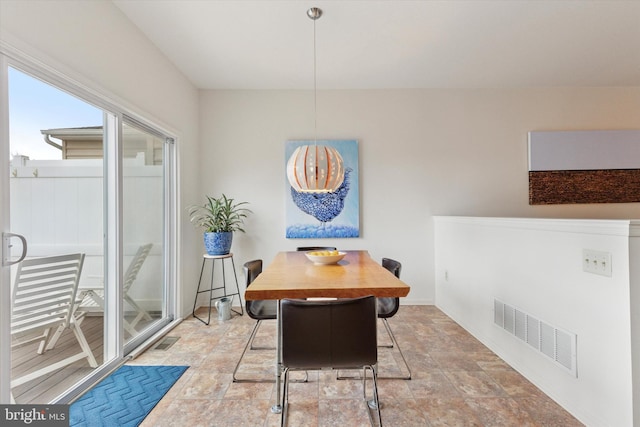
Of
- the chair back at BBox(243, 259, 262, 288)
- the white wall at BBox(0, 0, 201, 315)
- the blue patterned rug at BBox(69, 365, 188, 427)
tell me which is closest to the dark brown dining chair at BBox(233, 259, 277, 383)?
the chair back at BBox(243, 259, 262, 288)

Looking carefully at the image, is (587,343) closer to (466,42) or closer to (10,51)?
(466,42)

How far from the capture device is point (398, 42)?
2.57 m

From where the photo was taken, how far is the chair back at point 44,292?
4.91ft

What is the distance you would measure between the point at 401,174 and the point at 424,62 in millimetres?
→ 1246

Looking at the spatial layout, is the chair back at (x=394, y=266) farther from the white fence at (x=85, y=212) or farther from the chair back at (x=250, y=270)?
the white fence at (x=85, y=212)

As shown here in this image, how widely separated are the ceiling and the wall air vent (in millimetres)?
2348

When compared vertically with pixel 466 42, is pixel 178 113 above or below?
below

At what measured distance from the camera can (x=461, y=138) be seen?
3521mm

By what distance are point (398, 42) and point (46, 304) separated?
330 centimetres

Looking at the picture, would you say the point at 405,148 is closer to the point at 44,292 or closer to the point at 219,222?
the point at 219,222

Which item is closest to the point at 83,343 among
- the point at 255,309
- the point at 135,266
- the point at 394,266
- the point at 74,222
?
the point at 135,266

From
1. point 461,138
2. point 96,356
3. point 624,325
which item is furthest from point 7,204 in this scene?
point 461,138

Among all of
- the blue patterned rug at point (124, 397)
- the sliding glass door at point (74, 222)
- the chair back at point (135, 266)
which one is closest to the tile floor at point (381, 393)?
the blue patterned rug at point (124, 397)

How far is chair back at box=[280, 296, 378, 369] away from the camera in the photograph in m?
1.31
